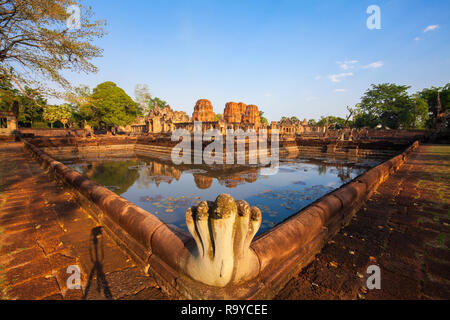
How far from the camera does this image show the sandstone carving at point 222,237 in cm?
137

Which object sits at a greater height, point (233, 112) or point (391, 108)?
point (233, 112)

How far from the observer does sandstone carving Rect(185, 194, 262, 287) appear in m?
1.37

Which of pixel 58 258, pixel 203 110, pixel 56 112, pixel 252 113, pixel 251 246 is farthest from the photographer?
pixel 252 113

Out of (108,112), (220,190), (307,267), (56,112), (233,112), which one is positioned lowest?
(220,190)

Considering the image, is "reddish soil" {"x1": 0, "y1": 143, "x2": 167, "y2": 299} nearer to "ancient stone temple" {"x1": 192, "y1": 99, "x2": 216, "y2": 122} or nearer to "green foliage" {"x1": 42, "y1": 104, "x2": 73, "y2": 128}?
"green foliage" {"x1": 42, "y1": 104, "x2": 73, "y2": 128}

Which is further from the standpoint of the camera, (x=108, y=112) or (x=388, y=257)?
(x=108, y=112)

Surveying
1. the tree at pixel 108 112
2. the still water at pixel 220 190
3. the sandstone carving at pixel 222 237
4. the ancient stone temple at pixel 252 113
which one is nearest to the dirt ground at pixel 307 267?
the sandstone carving at pixel 222 237

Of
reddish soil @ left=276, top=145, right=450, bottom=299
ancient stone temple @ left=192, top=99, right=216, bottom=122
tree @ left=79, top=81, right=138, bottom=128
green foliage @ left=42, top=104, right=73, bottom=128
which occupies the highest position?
ancient stone temple @ left=192, top=99, right=216, bottom=122

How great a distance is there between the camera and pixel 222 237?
1410 millimetres

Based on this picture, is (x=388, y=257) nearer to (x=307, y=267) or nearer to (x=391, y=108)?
(x=307, y=267)

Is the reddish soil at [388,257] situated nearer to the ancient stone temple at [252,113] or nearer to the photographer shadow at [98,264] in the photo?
the photographer shadow at [98,264]

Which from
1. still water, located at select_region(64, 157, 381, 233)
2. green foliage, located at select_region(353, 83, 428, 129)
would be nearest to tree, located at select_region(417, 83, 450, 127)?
green foliage, located at select_region(353, 83, 428, 129)

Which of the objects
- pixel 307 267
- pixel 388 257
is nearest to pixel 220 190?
pixel 307 267
